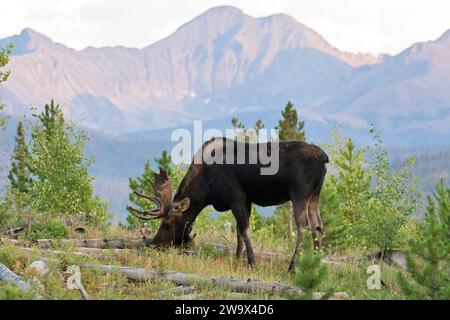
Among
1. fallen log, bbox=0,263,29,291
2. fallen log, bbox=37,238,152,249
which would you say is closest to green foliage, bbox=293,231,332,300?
fallen log, bbox=0,263,29,291

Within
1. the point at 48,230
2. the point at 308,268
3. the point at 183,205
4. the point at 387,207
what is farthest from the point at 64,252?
the point at 387,207

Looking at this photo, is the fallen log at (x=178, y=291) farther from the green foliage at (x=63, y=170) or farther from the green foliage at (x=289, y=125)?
the green foliage at (x=289, y=125)

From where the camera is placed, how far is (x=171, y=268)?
12281 mm

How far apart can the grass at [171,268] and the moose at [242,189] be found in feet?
1.92

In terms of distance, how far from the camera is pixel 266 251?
15.2m

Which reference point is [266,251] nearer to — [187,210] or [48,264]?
[187,210]

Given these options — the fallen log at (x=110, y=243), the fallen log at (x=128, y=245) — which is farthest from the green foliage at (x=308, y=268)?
the fallen log at (x=110, y=243)

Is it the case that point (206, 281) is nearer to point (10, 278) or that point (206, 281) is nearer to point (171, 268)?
point (171, 268)

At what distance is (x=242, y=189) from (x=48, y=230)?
4.54 metres
